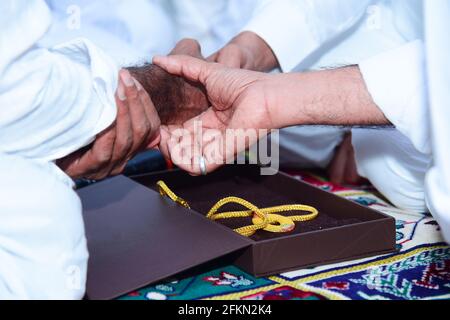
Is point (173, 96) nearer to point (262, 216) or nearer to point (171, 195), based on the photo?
point (171, 195)

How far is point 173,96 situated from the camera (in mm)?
1207

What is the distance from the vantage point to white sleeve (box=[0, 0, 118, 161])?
2.51 ft

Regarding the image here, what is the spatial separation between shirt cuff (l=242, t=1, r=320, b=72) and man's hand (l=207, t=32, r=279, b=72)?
0.7 inches

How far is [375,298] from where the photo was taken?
0.83m

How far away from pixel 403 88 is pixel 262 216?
0.90 feet

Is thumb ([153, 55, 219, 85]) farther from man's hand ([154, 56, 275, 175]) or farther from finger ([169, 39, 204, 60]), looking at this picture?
finger ([169, 39, 204, 60])

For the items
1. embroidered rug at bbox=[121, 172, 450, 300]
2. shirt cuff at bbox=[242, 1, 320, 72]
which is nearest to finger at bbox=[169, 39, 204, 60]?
shirt cuff at bbox=[242, 1, 320, 72]

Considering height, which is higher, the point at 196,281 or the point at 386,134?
the point at 386,134

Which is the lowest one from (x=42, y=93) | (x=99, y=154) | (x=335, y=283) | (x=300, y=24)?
(x=335, y=283)

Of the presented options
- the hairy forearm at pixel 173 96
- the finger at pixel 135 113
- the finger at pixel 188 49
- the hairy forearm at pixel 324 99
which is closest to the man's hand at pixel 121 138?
the finger at pixel 135 113

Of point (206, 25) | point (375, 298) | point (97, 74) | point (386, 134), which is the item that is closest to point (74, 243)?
point (97, 74)

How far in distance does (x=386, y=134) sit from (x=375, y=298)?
473 millimetres

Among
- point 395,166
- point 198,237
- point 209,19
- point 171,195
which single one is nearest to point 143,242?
point 198,237

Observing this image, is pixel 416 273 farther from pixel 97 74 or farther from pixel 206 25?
pixel 206 25
